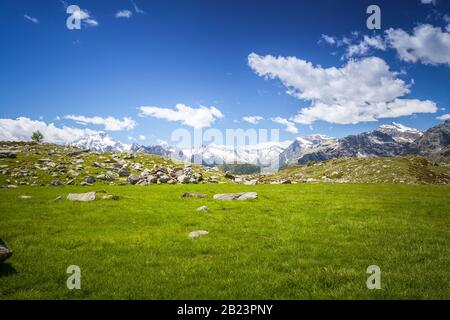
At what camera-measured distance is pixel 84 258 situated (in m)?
15.2

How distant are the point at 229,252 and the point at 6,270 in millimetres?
10177

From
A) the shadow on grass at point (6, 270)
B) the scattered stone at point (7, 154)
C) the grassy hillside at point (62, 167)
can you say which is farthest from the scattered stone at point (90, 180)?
the shadow on grass at point (6, 270)

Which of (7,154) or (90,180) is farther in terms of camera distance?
(7,154)

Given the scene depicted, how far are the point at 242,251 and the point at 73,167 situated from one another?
220 feet

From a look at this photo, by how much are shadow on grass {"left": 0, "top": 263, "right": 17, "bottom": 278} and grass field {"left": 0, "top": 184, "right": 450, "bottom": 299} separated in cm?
8

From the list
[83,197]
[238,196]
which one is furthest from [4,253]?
[238,196]

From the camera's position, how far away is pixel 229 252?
16016 mm

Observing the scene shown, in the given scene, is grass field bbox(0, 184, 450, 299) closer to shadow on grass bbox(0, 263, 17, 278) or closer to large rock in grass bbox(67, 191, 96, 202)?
shadow on grass bbox(0, 263, 17, 278)

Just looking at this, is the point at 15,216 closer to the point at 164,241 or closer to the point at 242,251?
the point at 164,241

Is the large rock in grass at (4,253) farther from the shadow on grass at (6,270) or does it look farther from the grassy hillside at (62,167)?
the grassy hillside at (62,167)

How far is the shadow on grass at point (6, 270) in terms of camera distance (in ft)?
42.8

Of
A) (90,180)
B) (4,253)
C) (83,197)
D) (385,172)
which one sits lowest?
(4,253)

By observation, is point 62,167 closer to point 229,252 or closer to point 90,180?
point 90,180
